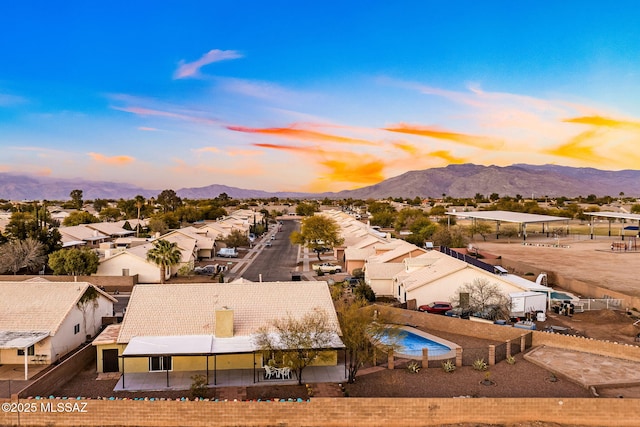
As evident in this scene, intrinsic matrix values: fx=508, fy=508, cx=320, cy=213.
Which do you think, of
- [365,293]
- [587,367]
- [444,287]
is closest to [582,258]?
[444,287]

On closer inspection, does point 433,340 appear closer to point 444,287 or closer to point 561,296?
point 444,287

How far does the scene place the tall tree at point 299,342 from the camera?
22.9 meters

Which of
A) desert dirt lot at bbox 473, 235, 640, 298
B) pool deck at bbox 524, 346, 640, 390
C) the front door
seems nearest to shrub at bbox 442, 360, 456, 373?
pool deck at bbox 524, 346, 640, 390

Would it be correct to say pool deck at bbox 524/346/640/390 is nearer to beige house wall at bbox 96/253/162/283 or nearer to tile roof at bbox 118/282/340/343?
tile roof at bbox 118/282/340/343

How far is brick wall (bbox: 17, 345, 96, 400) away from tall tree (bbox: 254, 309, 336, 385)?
9017 mm

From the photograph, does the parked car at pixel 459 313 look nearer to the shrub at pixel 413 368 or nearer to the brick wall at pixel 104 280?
the shrub at pixel 413 368

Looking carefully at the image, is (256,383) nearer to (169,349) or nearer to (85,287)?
(169,349)

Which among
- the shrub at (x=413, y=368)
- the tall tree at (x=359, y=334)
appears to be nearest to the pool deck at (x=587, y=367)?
the shrub at (x=413, y=368)

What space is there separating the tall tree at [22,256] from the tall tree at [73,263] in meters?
4.00

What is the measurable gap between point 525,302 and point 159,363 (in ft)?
82.6

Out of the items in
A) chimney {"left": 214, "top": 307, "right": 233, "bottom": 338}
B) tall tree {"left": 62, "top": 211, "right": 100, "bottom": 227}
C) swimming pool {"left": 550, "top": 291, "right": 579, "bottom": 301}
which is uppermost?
tall tree {"left": 62, "top": 211, "right": 100, "bottom": 227}

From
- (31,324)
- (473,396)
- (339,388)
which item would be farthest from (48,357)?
(473,396)

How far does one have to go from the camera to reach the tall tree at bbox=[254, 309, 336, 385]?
75.2ft

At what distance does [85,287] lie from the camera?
3053 cm
